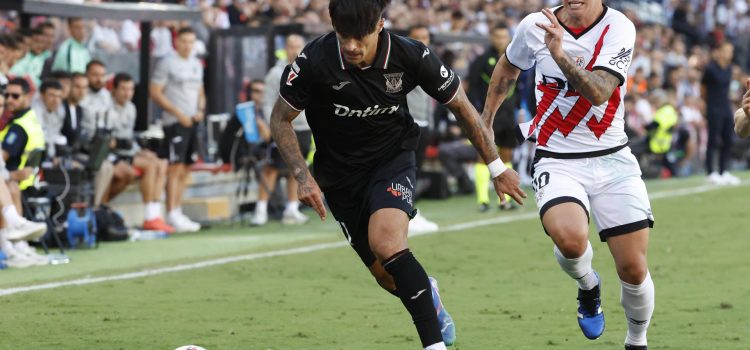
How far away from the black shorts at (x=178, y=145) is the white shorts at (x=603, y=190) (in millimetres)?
9558

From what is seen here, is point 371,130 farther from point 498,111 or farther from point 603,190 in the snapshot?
point 498,111

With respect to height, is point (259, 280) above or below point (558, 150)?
below

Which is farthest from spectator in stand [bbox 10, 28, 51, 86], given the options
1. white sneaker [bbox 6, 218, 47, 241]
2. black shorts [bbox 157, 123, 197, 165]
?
white sneaker [bbox 6, 218, 47, 241]

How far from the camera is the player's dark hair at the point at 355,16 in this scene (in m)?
7.16

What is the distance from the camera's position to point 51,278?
490 inches

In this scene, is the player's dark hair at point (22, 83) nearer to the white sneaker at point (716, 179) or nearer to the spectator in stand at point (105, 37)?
the spectator in stand at point (105, 37)

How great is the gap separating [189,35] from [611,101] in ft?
33.2

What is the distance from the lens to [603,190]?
8.21m

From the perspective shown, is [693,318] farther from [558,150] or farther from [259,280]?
[259,280]

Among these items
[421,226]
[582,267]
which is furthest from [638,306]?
[421,226]

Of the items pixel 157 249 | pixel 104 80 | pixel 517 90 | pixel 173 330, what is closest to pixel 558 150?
pixel 173 330

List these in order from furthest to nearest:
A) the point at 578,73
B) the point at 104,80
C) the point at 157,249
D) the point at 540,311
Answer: the point at 104,80, the point at 157,249, the point at 540,311, the point at 578,73

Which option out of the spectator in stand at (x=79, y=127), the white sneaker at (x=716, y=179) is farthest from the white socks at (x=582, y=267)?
the white sneaker at (x=716, y=179)

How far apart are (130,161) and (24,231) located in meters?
4.10
